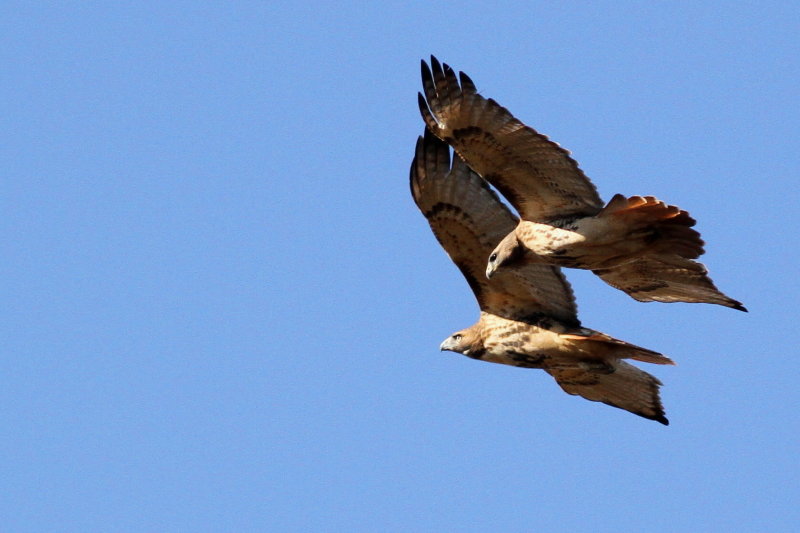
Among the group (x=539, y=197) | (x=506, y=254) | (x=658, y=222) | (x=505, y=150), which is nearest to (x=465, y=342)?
(x=506, y=254)

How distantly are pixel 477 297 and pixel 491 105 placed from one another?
227 centimetres

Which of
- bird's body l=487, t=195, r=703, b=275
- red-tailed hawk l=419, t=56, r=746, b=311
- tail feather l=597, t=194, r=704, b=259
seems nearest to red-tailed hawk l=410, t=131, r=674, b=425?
red-tailed hawk l=419, t=56, r=746, b=311

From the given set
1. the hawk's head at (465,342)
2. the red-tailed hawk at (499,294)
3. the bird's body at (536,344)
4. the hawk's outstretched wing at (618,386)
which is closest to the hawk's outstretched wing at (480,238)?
the red-tailed hawk at (499,294)

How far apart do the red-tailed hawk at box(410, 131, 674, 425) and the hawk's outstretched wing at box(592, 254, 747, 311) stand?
56cm

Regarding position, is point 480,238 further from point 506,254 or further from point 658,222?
point 658,222

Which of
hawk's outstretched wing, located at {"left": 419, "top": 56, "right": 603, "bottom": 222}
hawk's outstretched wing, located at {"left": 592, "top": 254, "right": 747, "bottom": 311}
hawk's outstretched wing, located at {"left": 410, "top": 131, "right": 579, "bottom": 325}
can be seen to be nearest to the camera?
hawk's outstretched wing, located at {"left": 419, "top": 56, "right": 603, "bottom": 222}

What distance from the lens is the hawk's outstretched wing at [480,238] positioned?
53.8 ft

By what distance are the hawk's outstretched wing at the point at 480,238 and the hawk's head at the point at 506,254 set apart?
21.5 inches

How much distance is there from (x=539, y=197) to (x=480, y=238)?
1226mm

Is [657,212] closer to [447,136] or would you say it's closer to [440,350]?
[447,136]

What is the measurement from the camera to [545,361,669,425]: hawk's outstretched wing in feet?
53.1

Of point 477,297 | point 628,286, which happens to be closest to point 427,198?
point 477,297

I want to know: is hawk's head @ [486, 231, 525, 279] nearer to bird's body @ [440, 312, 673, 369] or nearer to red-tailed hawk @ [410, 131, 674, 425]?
red-tailed hawk @ [410, 131, 674, 425]

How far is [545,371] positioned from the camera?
16.5 meters
